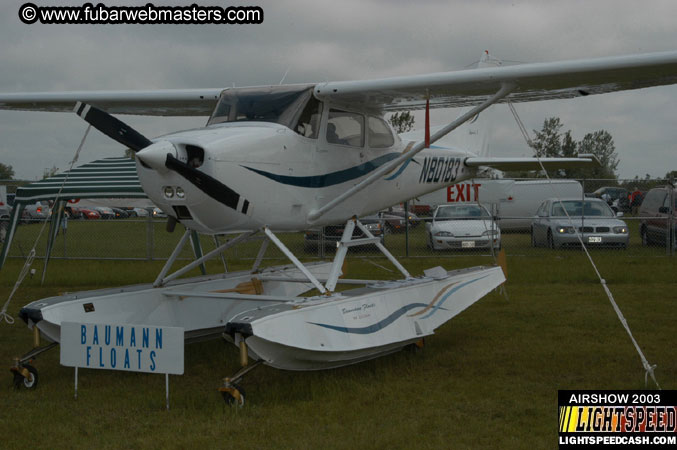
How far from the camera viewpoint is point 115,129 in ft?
20.9

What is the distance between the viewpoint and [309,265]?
381 inches

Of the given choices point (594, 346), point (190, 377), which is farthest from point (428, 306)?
point (190, 377)

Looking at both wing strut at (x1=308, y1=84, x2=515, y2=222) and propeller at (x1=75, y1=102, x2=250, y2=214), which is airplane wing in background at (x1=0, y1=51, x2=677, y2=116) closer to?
wing strut at (x1=308, y1=84, x2=515, y2=222)

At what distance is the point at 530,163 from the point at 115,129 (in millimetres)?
5918

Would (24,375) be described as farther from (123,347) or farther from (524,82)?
(524,82)

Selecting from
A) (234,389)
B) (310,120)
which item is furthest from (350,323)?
(310,120)

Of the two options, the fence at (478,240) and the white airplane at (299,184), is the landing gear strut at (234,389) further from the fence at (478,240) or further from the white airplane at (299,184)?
the fence at (478,240)

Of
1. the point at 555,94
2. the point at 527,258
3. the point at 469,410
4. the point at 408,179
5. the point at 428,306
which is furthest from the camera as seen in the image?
the point at 527,258

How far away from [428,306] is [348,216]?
1.45 m

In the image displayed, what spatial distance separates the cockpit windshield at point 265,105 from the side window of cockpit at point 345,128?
0.47 m

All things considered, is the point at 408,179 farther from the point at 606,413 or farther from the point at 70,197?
the point at 70,197

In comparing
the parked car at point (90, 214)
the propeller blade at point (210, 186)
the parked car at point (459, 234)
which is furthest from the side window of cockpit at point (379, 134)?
the parked car at point (90, 214)

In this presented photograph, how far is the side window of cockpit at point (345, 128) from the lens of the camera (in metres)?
7.84

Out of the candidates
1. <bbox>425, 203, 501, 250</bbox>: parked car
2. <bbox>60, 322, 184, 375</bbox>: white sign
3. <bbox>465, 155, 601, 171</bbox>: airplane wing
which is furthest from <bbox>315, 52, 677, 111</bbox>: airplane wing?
<bbox>425, 203, 501, 250</bbox>: parked car
